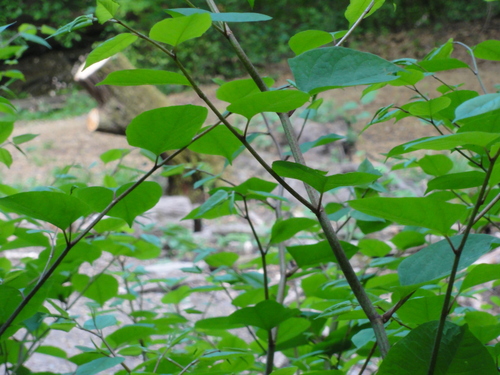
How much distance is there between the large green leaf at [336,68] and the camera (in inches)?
11.3

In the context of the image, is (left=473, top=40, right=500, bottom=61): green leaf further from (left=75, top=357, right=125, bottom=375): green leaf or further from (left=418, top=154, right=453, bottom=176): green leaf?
(left=75, top=357, right=125, bottom=375): green leaf

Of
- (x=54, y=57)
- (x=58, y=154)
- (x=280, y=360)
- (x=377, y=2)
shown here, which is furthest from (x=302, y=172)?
(x=54, y=57)

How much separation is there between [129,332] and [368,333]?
0.26 metres

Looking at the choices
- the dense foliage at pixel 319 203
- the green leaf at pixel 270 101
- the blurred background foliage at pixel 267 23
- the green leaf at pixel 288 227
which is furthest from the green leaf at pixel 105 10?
the blurred background foliage at pixel 267 23

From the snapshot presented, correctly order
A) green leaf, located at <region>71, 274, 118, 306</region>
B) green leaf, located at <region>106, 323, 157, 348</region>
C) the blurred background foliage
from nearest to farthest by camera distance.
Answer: green leaf, located at <region>106, 323, 157, 348</region>, green leaf, located at <region>71, 274, 118, 306</region>, the blurred background foliage

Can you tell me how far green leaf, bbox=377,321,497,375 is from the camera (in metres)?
0.31

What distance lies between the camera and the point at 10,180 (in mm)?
4457

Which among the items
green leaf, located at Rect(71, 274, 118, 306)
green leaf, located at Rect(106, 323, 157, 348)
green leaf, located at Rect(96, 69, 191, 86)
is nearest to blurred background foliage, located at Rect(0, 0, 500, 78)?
green leaf, located at Rect(71, 274, 118, 306)

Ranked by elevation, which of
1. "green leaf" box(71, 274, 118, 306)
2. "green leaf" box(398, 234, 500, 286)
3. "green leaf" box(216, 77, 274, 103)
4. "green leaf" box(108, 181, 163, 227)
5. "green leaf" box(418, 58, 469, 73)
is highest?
"green leaf" box(418, 58, 469, 73)

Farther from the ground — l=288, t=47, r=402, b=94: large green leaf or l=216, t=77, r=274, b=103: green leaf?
l=288, t=47, r=402, b=94: large green leaf

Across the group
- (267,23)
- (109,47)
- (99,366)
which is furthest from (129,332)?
(267,23)

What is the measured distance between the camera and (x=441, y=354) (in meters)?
0.31

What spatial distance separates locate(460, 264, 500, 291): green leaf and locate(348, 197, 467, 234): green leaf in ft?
0.17

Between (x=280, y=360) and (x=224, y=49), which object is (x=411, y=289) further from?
(x=224, y=49)
